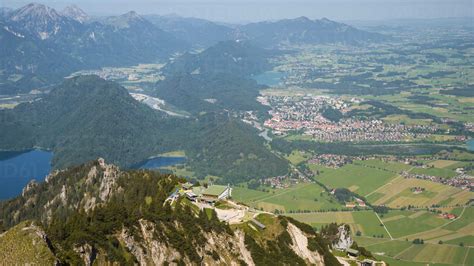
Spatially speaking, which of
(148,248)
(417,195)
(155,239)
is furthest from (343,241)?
(417,195)

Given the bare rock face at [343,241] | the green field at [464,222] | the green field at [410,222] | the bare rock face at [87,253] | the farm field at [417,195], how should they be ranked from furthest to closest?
the farm field at [417,195], the green field at [464,222], the green field at [410,222], the bare rock face at [343,241], the bare rock face at [87,253]

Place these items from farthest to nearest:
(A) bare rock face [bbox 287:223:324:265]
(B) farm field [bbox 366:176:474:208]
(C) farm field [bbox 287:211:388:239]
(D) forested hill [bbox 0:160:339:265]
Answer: (B) farm field [bbox 366:176:474:208] → (C) farm field [bbox 287:211:388:239] → (A) bare rock face [bbox 287:223:324:265] → (D) forested hill [bbox 0:160:339:265]

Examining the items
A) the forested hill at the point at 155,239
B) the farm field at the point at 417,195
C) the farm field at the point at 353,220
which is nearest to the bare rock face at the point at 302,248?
the forested hill at the point at 155,239

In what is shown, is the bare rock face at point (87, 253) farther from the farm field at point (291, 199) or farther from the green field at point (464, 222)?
the green field at point (464, 222)

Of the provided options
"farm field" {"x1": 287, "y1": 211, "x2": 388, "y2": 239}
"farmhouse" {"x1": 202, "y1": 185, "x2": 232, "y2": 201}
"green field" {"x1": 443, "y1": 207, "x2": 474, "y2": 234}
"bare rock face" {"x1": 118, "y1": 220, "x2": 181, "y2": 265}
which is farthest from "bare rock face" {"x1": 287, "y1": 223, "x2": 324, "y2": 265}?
"green field" {"x1": 443, "y1": 207, "x2": 474, "y2": 234}

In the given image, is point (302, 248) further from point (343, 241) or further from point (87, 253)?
point (87, 253)

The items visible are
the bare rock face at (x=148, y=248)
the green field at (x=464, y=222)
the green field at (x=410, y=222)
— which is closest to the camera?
the bare rock face at (x=148, y=248)

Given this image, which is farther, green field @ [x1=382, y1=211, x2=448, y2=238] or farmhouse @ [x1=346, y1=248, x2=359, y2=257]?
green field @ [x1=382, y1=211, x2=448, y2=238]

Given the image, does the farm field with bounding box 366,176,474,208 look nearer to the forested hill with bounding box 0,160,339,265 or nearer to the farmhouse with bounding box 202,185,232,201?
the forested hill with bounding box 0,160,339,265

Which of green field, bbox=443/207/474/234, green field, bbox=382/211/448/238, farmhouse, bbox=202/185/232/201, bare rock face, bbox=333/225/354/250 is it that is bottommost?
green field, bbox=443/207/474/234
